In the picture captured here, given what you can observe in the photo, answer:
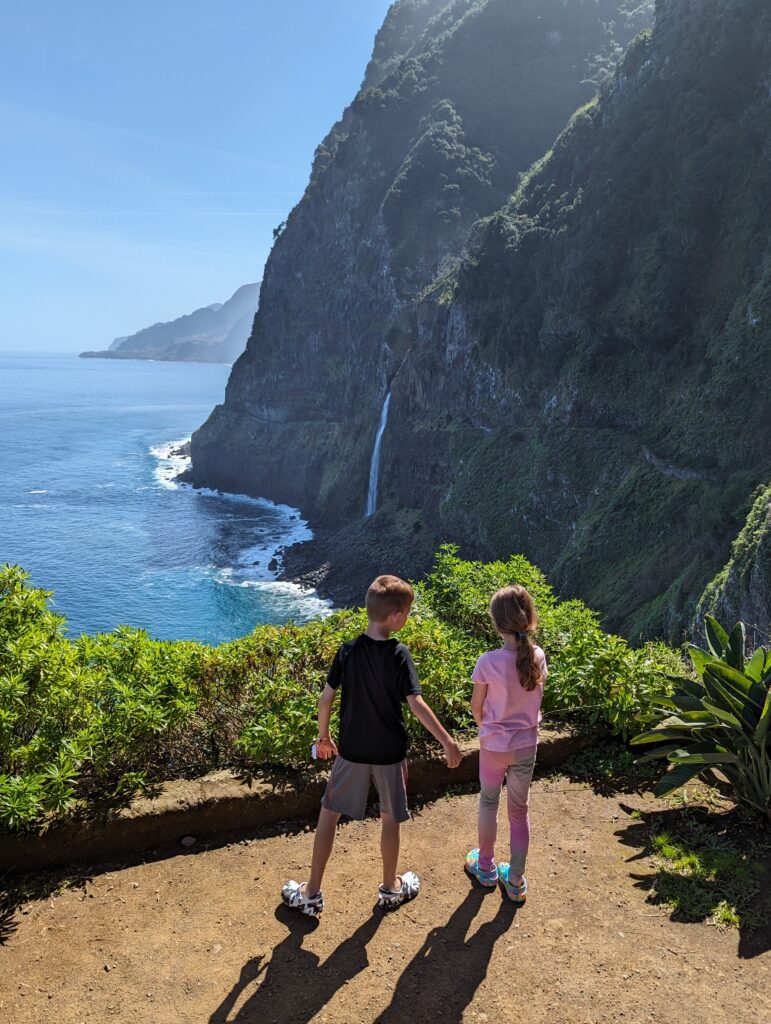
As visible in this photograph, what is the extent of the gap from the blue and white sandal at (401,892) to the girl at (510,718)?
48 cm

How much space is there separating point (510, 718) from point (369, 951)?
176 cm

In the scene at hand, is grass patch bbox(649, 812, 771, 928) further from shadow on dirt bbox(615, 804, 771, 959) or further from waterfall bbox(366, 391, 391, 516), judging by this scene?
waterfall bbox(366, 391, 391, 516)

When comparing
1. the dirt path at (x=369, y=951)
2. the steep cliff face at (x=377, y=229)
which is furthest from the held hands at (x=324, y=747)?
the steep cliff face at (x=377, y=229)

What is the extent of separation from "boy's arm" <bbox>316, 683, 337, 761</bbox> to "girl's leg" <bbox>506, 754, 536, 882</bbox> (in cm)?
129

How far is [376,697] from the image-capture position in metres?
4.70

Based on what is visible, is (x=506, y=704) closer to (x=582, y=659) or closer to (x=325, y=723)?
(x=325, y=723)

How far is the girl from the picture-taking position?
473 centimetres

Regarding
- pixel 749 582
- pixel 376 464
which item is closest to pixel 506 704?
pixel 749 582

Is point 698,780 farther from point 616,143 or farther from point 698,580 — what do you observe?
point 616,143

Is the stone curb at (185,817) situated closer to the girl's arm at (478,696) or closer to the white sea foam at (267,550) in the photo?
the girl's arm at (478,696)

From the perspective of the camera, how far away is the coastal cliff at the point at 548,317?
4266 cm

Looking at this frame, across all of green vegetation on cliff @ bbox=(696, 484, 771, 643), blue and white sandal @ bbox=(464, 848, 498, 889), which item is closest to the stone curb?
blue and white sandal @ bbox=(464, 848, 498, 889)

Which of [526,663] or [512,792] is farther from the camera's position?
[512,792]

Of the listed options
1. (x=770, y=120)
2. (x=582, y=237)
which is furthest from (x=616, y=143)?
(x=770, y=120)
